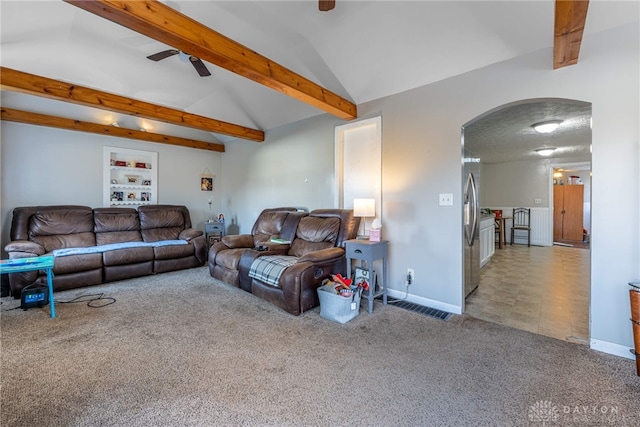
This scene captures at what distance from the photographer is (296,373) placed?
1890 mm

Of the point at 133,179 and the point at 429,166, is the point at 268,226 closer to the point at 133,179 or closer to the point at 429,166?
the point at 429,166

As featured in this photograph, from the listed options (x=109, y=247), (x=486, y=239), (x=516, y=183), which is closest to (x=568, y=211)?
(x=516, y=183)

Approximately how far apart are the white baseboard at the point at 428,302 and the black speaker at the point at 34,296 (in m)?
3.88

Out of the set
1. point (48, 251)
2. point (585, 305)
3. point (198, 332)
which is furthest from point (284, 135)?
point (585, 305)

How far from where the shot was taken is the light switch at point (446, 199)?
9.49ft

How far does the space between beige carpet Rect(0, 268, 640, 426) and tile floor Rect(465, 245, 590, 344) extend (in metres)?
0.30

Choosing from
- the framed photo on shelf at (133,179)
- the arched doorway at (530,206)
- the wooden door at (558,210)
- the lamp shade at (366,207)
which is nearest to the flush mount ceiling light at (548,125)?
the arched doorway at (530,206)

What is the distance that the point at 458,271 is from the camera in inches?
113

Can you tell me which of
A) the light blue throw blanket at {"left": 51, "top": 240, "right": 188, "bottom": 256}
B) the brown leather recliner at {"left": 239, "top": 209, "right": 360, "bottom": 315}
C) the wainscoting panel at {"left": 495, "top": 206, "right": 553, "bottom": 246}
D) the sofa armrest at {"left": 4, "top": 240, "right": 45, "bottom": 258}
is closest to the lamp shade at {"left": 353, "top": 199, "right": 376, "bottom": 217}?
the brown leather recliner at {"left": 239, "top": 209, "right": 360, "bottom": 315}

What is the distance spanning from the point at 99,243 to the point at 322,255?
375 cm

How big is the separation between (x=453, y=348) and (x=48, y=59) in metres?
5.06

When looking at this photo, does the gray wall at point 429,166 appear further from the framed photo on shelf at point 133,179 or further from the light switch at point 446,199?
the framed photo on shelf at point 133,179

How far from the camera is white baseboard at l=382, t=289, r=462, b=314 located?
291 cm

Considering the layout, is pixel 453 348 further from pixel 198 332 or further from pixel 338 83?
pixel 338 83
